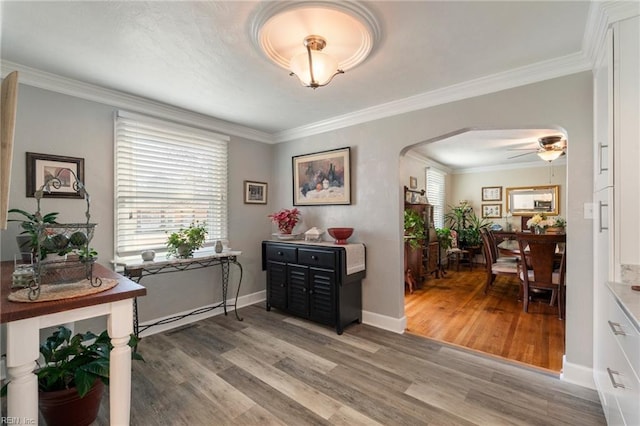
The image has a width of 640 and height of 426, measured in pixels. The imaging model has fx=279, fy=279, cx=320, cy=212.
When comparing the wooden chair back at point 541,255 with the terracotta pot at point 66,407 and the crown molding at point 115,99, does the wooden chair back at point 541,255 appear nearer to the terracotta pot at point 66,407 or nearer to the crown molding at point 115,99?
the crown molding at point 115,99

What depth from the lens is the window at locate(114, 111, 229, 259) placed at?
2.80 meters

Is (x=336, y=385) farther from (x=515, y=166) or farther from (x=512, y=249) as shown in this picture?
(x=515, y=166)

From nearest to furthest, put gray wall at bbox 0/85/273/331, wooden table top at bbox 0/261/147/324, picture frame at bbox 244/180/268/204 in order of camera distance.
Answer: wooden table top at bbox 0/261/147/324 < gray wall at bbox 0/85/273/331 < picture frame at bbox 244/180/268/204

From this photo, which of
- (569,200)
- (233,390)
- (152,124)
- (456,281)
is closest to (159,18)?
(152,124)

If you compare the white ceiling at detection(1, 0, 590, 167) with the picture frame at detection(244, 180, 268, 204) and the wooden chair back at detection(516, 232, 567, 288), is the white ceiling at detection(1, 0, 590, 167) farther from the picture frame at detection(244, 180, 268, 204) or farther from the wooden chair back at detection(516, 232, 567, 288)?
the wooden chair back at detection(516, 232, 567, 288)

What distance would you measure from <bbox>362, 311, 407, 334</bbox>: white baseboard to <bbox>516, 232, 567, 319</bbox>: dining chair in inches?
71.2

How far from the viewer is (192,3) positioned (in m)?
1.55

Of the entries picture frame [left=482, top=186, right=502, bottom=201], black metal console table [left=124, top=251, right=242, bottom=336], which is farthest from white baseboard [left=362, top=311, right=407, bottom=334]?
picture frame [left=482, top=186, right=502, bottom=201]

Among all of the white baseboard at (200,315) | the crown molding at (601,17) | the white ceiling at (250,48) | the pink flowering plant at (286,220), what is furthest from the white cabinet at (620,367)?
the white baseboard at (200,315)

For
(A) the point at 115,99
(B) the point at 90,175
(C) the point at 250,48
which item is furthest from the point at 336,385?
(A) the point at 115,99

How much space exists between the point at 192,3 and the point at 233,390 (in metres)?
2.48

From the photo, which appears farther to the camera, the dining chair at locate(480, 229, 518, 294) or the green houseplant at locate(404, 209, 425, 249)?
the green houseplant at locate(404, 209, 425, 249)

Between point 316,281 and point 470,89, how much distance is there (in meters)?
2.41

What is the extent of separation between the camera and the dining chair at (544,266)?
10.8 ft
